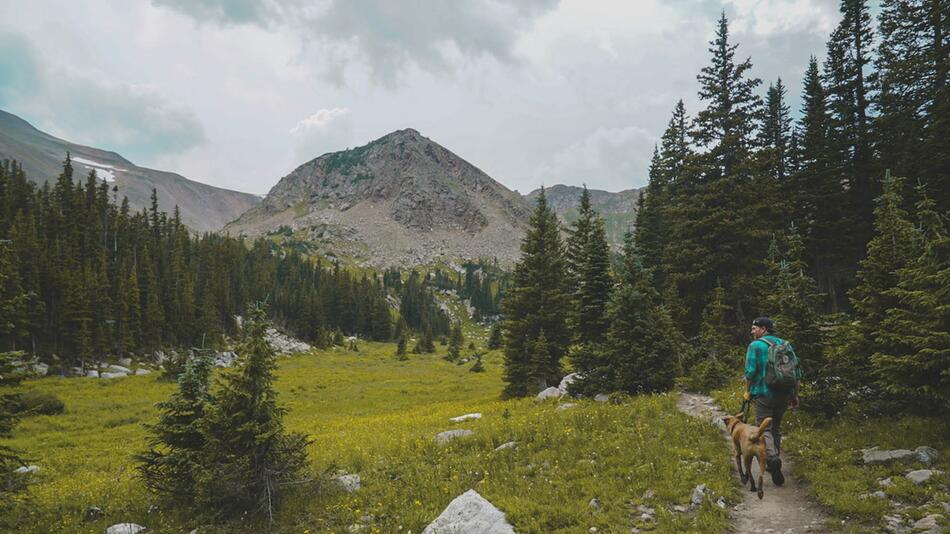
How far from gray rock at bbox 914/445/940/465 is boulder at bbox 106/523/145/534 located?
17.0 meters

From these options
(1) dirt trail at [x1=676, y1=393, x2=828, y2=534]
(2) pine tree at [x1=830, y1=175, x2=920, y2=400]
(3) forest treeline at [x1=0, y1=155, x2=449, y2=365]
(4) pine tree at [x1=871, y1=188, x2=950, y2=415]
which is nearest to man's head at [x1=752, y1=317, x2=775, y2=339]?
(4) pine tree at [x1=871, y1=188, x2=950, y2=415]

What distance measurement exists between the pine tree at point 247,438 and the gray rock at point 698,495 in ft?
29.6

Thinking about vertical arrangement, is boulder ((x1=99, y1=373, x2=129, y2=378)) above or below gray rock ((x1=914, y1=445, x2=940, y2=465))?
below

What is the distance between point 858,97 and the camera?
34375 millimetres

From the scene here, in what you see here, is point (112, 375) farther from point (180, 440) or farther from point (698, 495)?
point (698, 495)

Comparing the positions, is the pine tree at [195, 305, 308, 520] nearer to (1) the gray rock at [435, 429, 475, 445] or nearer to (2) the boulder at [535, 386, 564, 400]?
(1) the gray rock at [435, 429, 475, 445]

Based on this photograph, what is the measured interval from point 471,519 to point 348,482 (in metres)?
4.94

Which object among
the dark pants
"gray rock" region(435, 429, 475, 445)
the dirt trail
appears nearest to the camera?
the dirt trail

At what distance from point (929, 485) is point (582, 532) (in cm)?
621

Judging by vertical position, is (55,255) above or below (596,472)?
above

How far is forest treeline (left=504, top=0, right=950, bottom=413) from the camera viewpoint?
11203 mm

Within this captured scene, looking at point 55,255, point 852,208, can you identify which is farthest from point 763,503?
point 55,255

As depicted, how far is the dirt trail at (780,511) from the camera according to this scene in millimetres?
7469

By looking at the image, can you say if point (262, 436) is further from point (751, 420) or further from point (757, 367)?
point (751, 420)
